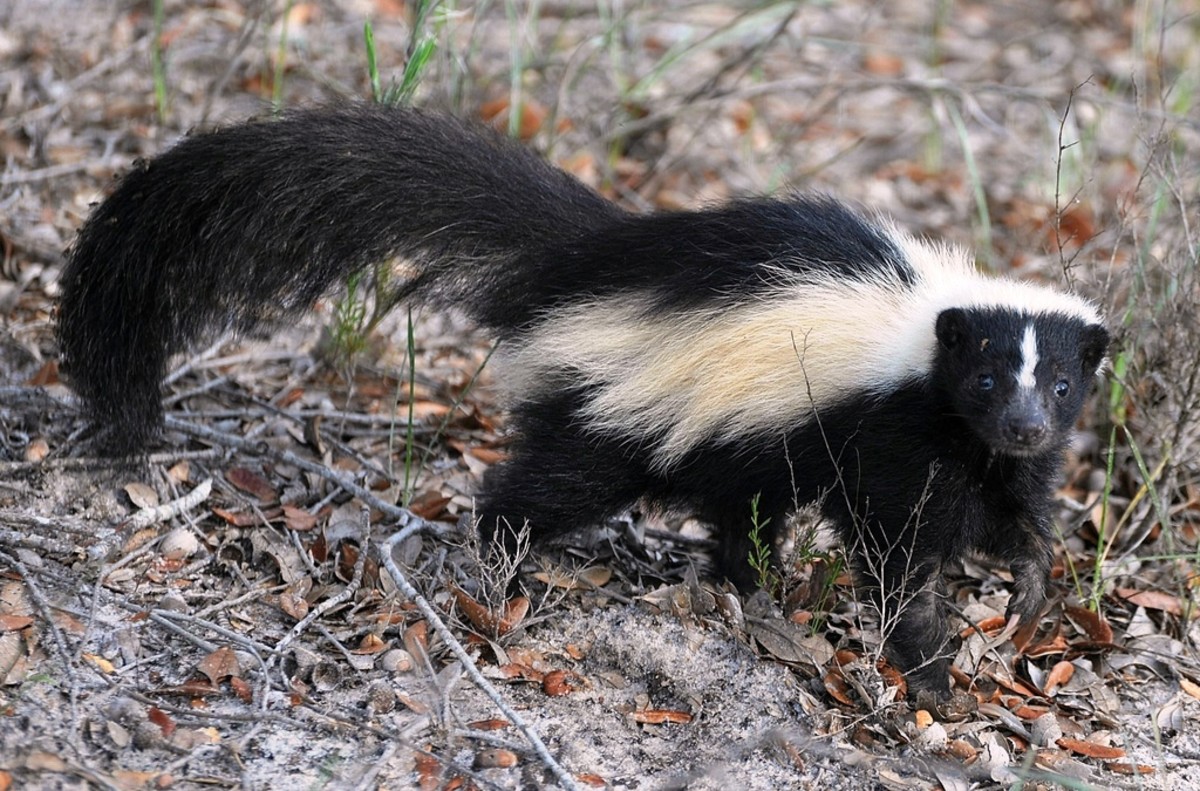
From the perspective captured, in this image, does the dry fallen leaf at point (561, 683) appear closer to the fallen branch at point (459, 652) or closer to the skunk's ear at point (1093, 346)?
the fallen branch at point (459, 652)

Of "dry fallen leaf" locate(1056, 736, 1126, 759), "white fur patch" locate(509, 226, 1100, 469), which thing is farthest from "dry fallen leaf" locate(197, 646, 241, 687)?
"dry fallen leaf" locate(1056, 736, 1126, 759)

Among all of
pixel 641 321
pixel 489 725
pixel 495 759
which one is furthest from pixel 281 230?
pixel 495 759

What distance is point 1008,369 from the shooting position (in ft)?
15.3

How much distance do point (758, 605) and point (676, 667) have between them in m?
0.53

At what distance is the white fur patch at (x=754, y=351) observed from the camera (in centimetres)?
484

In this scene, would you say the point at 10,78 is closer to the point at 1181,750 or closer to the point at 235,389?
the point at 235,389

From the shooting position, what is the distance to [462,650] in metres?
4.74

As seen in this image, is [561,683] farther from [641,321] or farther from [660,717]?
[641,321]

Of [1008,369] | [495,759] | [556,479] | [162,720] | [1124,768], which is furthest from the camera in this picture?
[556,479]

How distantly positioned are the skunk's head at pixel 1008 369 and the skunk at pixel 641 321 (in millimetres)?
12

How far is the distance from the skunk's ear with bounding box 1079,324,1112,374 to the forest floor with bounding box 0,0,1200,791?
827 mm

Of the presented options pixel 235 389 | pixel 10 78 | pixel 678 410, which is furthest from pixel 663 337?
pixel 10 78

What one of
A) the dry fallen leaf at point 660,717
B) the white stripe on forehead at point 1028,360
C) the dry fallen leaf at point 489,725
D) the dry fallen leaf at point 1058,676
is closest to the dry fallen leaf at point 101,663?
the dry fallen leaf at point 489,725

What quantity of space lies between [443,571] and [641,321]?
1297 millimetres
